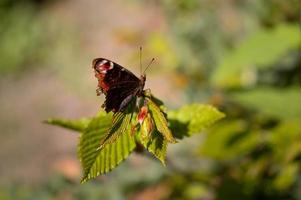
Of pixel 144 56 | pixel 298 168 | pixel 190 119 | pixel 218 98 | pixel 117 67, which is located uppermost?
pixel 144 56

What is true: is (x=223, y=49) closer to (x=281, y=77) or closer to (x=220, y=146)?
(x=281, y=77)

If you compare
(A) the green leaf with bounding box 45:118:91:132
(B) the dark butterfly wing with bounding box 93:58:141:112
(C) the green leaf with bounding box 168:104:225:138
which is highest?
(C) the green leaf with bounding box 168:104:225:138

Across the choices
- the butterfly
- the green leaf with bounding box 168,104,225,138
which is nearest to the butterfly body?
Answer: the butterfly

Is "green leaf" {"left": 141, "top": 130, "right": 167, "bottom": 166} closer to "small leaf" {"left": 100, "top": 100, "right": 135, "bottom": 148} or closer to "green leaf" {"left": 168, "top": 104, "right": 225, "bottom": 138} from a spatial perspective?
"small leaf" {"left": 100, "top": 100, "right": 135, "bottom": 148}

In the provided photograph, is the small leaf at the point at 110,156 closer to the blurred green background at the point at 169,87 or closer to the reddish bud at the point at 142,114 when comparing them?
the reddish bud at the point at 142,114

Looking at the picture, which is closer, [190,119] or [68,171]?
[190,119]

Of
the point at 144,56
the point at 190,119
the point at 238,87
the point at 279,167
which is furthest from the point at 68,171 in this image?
the point at 190,119

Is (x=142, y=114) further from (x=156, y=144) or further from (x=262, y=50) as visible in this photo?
(x=262, y=50)
